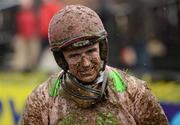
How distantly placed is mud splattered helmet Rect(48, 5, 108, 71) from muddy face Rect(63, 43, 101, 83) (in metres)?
0.05

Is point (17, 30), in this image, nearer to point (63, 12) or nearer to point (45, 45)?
point (45, 45)

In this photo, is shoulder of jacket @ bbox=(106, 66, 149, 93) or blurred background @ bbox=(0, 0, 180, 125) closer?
shoulder of jacket @ bbox=(106, 66, 149, 93)

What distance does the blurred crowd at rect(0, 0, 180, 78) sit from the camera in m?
11.2

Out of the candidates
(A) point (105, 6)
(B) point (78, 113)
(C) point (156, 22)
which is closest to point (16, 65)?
(A) point (105, 6)

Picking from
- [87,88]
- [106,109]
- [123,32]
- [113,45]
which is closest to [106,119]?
[106,109]

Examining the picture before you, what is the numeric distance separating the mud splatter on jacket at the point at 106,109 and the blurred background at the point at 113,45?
172 inches

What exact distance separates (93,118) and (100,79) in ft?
0.74

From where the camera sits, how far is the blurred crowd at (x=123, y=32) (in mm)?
11157

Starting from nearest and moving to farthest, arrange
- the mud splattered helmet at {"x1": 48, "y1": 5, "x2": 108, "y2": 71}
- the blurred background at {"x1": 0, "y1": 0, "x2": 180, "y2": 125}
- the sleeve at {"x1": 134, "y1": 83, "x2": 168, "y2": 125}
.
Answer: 1. the mud splattered helmet at {"x1": 48, "y1": 5, "x2": 108, "y2": 71}
2. the sleeve at {"x1": 134, "y1": 83, "x2": 168, "y2": 125}
3. the blurred background at {"x1": 0, "y1": 0, "x2": 180, "y2": 125}

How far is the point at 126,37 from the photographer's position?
39.5 ft

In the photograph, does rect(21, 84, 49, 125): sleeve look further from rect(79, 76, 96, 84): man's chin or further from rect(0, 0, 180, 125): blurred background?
rect(0, 0, 180, 125): blurred background

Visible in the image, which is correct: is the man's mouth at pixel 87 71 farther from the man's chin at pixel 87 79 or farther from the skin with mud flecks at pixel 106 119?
the skin with mud flecks at pixel 106 119

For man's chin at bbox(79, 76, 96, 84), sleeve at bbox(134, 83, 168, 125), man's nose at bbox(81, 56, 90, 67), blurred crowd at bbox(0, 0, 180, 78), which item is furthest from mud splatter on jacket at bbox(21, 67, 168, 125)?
blurred crowd at bbox(0, 0, 180, 78)

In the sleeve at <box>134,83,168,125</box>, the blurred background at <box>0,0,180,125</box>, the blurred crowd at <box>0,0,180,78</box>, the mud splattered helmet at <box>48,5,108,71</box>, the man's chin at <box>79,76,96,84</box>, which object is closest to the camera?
the mud splattered helmet at <box>48,5,108,71</box>
